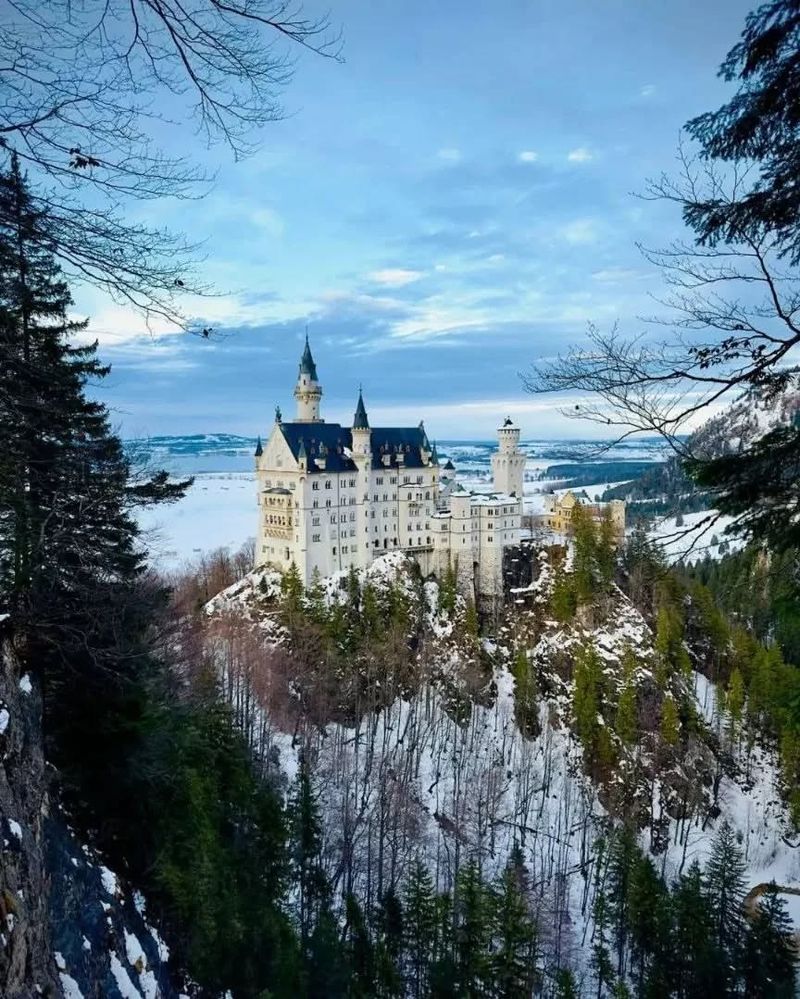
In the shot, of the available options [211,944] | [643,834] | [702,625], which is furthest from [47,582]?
[702,625]

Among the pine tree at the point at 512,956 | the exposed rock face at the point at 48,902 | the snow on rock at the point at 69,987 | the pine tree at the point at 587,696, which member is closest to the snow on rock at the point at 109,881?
the exposed rock face at the point at 48,902

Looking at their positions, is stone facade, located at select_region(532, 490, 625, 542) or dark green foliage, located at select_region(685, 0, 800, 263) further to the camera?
stone facade, located at select_region(532, 490, 625, 542)

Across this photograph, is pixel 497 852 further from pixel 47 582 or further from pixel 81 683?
pixel 47 582

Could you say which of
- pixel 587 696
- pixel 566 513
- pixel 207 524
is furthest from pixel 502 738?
pixel 207 524

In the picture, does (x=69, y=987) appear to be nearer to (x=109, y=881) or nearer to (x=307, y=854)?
(x=109, y=881)

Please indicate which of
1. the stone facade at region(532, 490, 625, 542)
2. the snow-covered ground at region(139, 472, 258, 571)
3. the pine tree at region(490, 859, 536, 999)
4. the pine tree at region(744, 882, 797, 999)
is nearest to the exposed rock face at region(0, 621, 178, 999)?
the pine tree at region(490, 859, 536, 999)

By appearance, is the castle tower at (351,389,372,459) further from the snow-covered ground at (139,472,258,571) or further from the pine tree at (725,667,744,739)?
the pine tree at (725,667,744,739)
